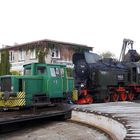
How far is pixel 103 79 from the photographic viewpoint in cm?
2727

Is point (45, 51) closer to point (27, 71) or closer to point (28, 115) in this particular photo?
point (27, 71)

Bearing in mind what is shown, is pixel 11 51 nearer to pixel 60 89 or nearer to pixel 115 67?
pixel 115 67

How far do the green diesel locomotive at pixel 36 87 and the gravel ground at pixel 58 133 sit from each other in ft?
4.20

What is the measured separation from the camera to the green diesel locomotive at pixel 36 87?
56.0 feet

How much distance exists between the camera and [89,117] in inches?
683

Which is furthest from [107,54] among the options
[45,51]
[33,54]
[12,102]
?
[12,102]

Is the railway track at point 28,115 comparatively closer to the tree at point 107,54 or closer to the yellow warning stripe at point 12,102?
the yellow warning stripe at point 12,102

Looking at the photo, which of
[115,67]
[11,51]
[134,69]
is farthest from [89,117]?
[11,51]

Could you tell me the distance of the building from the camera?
52250 mm

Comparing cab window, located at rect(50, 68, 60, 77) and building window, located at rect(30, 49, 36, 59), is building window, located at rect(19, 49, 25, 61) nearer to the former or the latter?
building window, located at rect(30, 49, 36, 59)

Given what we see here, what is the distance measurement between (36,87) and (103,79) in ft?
31.6

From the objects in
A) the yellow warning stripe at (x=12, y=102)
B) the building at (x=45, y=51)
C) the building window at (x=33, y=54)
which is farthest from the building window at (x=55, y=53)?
the yellow warning stripe at (x=12, y=102)

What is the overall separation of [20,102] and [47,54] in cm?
3549

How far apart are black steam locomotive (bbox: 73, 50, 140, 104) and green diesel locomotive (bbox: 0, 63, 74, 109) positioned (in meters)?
6.38
